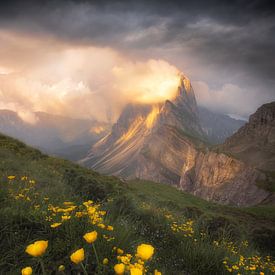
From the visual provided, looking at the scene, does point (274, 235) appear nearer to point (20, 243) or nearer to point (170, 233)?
point (170, 233)

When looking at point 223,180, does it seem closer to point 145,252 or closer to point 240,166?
point 240,166

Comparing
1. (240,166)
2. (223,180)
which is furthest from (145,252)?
(223,180)

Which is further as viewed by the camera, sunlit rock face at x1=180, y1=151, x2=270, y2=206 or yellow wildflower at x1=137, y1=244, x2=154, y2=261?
sunlit rock face at x1=180, y1=151, x2=270, y2=206

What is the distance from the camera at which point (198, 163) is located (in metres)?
192

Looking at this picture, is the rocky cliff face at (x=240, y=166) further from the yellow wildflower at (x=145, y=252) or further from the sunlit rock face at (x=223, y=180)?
the yellow wildflower at (x=145, y=252)

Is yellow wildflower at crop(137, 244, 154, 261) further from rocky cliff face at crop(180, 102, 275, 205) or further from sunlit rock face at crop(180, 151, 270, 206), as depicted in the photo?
rocky cliff face at crop(180, 102, 275, 205)

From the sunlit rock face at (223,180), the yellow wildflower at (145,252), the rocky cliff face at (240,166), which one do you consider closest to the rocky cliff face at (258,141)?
the rocky cliff face at (240,166)

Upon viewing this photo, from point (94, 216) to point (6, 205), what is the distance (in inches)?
68.0

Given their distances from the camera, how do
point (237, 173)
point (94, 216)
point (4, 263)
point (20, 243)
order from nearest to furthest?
point (4, 263) < point (20, 243) < point (94, 216) < point (237, 173)

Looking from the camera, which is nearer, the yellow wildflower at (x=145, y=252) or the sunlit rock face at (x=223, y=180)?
the yellow wildflower at (x=145, y=252)

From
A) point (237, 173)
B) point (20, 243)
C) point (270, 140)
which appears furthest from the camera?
point (270, 140)

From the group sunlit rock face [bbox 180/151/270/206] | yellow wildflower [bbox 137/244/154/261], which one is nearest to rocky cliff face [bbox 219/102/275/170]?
sunlit rock face [bbox 180/151/270/206]

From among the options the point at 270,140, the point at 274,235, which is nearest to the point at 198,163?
the point at 270,140

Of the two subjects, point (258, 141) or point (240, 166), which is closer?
point (240, 166)
